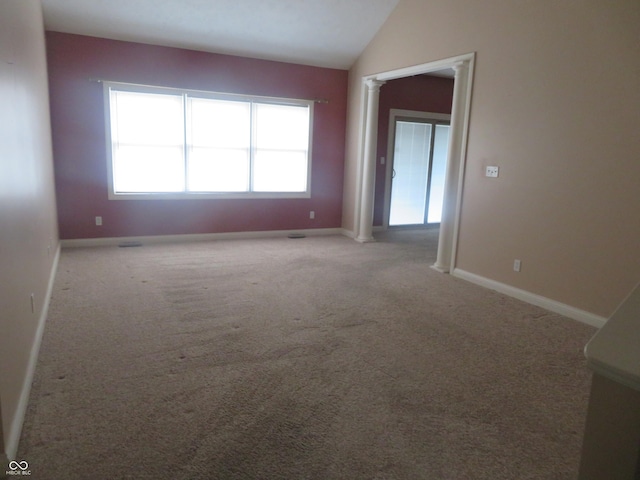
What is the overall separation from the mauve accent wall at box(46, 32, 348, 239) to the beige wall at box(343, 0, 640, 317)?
2369 millimetres

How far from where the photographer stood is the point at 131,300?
381cm

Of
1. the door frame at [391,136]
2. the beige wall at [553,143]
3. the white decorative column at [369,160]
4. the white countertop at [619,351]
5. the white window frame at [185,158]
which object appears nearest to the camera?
the white countertop at [619,351]

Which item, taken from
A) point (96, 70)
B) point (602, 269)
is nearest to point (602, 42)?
point (602, 269)

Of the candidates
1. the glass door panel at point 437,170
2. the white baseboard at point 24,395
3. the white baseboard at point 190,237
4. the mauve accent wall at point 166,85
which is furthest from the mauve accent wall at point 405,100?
the white baseboard at point 24,395

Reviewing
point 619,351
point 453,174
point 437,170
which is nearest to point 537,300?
point 453,174

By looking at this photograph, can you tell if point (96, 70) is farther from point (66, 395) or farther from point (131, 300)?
point (66, 395)

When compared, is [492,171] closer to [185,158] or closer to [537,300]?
[537,300]

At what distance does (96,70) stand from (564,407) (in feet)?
20.1

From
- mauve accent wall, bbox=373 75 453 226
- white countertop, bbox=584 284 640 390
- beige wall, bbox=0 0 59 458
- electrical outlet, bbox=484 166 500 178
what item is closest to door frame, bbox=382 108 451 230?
mauve accent wall, bbox=373 75 453 226

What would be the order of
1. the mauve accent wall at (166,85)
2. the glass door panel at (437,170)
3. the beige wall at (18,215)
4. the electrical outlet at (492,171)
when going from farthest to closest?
the glass door panel at (437,170), the mauve accent wall at (166,85), the electrical outlet at (492,171), the beige wall at (18,215)

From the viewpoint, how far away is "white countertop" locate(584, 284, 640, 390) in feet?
2.57

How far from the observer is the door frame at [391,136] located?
7.76 m

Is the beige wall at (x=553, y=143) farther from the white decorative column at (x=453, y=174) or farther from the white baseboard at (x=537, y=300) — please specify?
the white decorative column at (x=453, y=174)

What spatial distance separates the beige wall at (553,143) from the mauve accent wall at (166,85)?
2.37m
